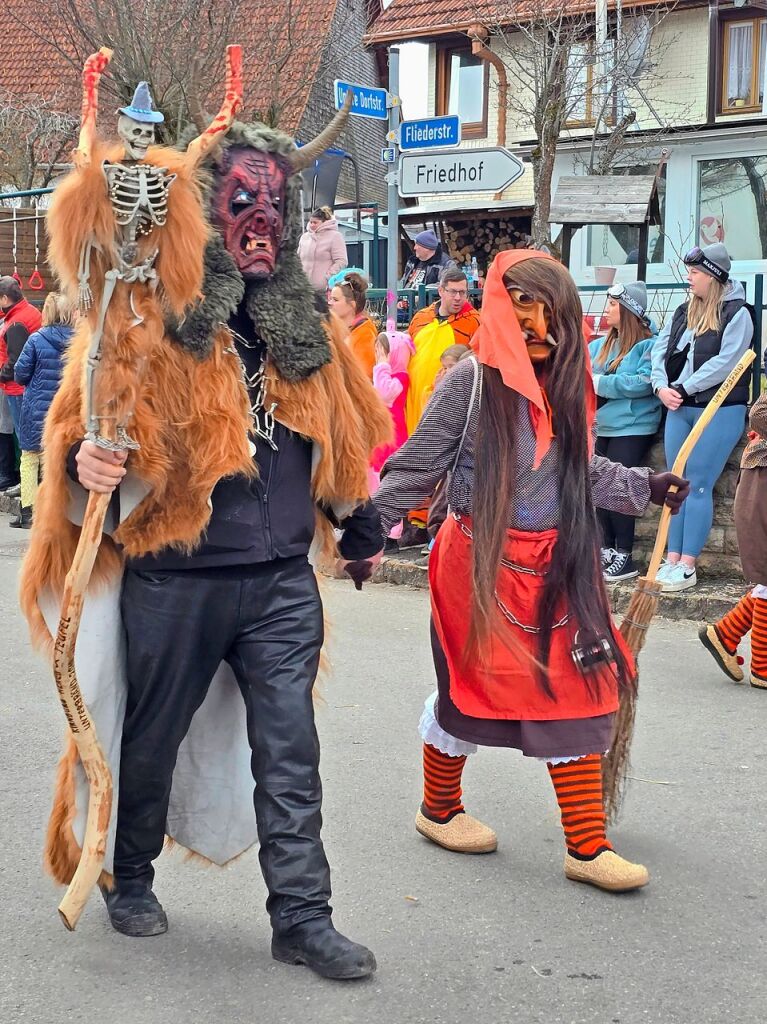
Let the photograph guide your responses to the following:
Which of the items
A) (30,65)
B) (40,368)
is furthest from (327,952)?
(30,65)

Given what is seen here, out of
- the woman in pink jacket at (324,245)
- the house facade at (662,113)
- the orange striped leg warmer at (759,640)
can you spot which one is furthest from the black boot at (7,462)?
the house facade at (662,113)

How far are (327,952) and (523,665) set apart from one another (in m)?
1.02

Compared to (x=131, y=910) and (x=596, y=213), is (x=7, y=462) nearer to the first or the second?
(x=596, y=213)

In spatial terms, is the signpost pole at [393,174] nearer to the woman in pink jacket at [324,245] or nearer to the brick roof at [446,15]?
the woman in pink jacket at [324,245]

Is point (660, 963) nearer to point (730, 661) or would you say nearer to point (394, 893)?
point (394, 893)

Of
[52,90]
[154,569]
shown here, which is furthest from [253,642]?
[52,90]

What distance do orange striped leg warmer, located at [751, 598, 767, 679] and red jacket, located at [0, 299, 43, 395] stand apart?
742 centimetres

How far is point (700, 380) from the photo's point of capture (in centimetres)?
795

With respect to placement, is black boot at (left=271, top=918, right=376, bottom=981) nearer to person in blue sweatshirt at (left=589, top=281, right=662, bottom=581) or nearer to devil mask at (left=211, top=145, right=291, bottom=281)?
devil mask at (left=211, top=145, right=291, bottom=281)

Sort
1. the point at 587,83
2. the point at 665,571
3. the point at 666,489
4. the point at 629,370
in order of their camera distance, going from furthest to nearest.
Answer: the point at 587,83 → the point at 629,370 → the point at 665,571 → the point at 666,489

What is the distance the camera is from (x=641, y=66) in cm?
1953

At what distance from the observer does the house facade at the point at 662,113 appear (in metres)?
19.7

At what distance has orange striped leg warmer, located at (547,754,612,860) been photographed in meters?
3.88

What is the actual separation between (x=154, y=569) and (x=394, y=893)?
1258mm
